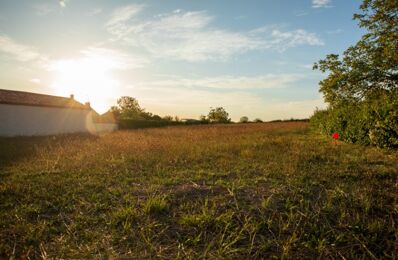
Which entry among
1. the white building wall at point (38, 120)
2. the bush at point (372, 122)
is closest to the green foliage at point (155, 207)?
the bush at point (372, 122)

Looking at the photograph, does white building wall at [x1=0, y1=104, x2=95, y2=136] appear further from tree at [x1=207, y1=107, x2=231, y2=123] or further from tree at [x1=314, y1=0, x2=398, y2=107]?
tree at [x1=207, y1=107, x2=231, y2=123]

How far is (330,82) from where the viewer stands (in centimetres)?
1338

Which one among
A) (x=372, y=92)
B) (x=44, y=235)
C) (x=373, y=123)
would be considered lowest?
(x=44, y=235)

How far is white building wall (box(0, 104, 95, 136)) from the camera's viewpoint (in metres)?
19.8

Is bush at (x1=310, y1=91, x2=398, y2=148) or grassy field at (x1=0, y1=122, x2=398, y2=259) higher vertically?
bush at (x1=310, y1=91, x2=398, y2=148)

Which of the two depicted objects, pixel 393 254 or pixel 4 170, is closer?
pixel 393 254

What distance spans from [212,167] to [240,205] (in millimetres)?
2844

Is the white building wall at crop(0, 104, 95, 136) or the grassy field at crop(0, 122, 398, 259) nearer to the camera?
the grassy field at crop(0, 122, 398, 259)

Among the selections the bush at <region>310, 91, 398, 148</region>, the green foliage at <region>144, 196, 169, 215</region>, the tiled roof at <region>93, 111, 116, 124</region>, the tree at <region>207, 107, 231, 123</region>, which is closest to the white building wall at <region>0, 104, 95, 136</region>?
the tiled roof at <region>93, 111, 116, 124</region>

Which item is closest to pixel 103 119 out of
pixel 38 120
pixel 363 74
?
pixel 38 120

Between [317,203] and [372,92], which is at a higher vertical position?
[372,92]

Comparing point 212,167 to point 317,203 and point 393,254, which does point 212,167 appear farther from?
point 393,254

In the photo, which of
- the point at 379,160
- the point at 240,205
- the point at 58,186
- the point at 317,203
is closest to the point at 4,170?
the point at 58,186

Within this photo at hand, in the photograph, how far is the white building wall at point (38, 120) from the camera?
19.8 meters
